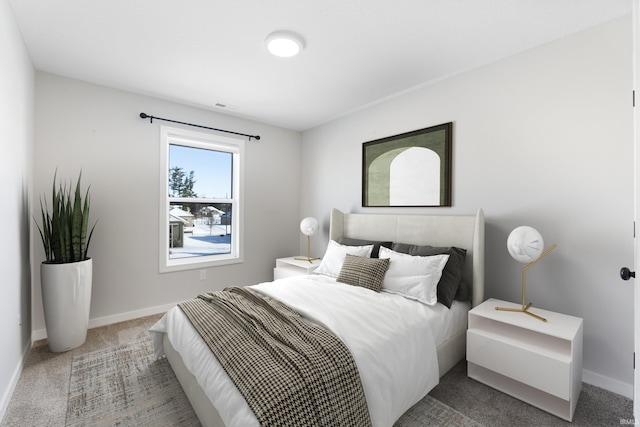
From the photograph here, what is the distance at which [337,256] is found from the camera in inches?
119

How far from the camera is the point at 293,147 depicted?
4.52 meters

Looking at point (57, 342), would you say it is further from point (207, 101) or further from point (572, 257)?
point (572, 257)

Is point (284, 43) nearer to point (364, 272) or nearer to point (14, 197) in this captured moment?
point (364, 272)

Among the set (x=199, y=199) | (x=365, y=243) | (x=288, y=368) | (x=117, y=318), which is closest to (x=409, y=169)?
(x=365, y=243)

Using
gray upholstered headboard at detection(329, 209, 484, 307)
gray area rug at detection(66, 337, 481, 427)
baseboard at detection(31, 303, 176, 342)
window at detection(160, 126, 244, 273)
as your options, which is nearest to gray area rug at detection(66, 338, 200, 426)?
gray area rug at detection(66, 337, 481, 427)

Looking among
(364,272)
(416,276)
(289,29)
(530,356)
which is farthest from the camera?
(364,272)

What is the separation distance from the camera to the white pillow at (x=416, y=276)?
7.38 ft

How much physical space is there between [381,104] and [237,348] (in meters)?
2.91

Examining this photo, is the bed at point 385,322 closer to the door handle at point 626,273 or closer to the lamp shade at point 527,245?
the lamp shade at point 527,245

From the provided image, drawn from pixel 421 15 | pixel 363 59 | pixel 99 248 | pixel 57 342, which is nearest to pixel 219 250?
pixel 99 248

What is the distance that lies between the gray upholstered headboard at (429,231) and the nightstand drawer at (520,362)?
0.47 metres

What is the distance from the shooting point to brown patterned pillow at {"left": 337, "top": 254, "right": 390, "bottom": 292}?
249cm

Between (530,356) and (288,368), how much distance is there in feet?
4.88

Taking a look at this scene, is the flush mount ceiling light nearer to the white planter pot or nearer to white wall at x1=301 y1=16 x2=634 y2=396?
white wall at x1=301 y1=16 x2=634 y2=396
